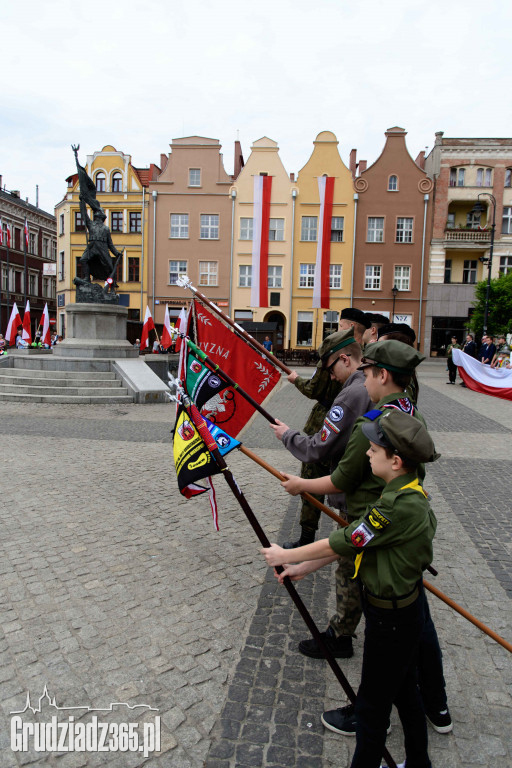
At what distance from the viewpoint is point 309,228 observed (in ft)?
127

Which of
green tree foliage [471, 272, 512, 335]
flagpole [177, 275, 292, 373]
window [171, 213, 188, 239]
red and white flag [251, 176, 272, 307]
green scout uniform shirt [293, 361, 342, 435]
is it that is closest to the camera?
green scout uniform shirt [293, 361, 342, 435]

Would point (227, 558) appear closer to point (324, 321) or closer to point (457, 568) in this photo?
point (457, 568)

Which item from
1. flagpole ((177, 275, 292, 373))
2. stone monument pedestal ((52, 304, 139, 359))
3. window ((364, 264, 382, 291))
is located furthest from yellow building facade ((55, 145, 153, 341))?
flagpole ((177, 275, 292, 373))

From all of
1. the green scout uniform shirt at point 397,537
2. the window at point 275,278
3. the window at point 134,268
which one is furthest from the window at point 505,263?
the green scout uniform shirt at point 397,537

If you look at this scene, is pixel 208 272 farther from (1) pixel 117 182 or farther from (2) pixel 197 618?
(2) pixel 197 618

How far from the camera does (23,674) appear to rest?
2.94 m

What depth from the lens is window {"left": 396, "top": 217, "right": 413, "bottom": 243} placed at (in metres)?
38.7

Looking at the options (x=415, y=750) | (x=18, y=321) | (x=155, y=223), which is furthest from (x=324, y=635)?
(x=155, y=223)

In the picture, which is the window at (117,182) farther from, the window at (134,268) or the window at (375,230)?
the window at (375,230)

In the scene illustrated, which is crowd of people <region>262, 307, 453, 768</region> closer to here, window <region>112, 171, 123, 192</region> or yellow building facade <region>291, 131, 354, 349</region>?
yellow building facade <region>291, 131, 354, 349</region>

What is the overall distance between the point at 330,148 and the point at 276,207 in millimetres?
5848

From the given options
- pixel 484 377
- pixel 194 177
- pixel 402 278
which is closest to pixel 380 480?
pixel 484 377

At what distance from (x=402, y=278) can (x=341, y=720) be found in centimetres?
3897

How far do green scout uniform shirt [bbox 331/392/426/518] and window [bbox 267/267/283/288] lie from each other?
37.0 metres
